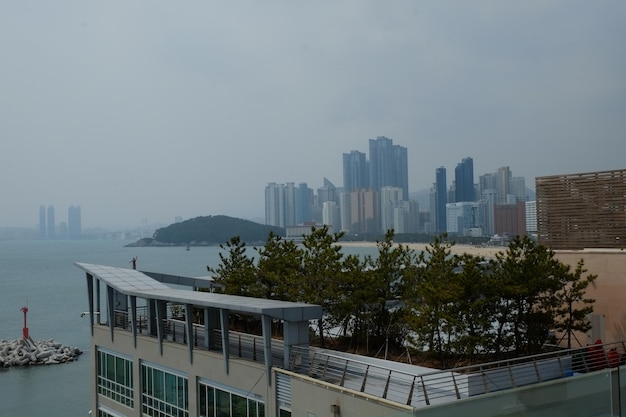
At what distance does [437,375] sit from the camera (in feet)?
41.6

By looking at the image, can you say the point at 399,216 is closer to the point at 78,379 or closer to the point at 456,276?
the point at 78,379

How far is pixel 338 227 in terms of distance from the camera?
7741 inches

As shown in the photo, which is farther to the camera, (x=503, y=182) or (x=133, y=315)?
(x=503, y=182)

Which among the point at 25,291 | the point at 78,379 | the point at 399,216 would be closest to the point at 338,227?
the point at 399,216

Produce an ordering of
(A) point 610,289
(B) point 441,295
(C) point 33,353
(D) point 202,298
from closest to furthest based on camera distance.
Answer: (B) point 441,295 → (D) point 202,298 → (A) point 610,289 → (C) point 33,353

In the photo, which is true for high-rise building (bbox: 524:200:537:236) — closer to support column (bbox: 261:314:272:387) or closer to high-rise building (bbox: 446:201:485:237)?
support column (bbox: 261:314:272:387)

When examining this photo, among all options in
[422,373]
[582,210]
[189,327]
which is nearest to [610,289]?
[582,210]

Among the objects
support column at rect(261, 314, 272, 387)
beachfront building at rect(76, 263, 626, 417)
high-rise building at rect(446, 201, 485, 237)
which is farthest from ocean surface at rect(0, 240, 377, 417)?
high-rise building at rect(446, 201, 485, 237)

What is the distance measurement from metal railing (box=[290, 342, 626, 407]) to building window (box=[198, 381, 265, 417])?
147 centimetres

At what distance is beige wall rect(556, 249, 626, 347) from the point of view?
1731 cm

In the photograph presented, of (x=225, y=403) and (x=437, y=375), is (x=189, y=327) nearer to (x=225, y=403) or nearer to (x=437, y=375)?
(x=225, y=403)

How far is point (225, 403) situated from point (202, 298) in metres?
2.39

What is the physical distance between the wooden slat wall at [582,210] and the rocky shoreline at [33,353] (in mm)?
36808

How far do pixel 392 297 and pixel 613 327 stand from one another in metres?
5.78
